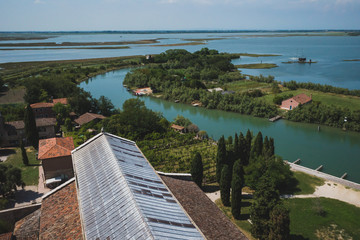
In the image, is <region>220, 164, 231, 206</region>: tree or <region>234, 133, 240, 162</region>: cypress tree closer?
<region>220, 164, 231, 206</region>: tree

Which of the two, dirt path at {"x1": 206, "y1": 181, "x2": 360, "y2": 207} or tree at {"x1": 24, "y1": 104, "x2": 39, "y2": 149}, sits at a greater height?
tree at {"x1": 24, "y1": 104, "x2": 39, "y2": 149}

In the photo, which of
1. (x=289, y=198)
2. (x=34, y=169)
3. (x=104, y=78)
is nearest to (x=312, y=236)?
(x=289, y=198)

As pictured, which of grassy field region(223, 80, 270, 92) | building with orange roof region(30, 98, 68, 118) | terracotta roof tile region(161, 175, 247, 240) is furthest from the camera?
grassy field region(223, 80, 270, 92)

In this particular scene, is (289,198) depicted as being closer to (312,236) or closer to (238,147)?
(312,236)

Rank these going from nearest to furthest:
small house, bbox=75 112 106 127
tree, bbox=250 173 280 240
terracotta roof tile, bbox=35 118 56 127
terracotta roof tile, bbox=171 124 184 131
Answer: tree, bbox=250 173 280 240, terracotta roof tile, bbox=35 118 56 127, terracotta roof tile, bbox=171 124 184 131, small house, bbox=75 112 106 127

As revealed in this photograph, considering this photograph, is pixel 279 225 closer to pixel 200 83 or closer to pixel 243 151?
pixel 243 151

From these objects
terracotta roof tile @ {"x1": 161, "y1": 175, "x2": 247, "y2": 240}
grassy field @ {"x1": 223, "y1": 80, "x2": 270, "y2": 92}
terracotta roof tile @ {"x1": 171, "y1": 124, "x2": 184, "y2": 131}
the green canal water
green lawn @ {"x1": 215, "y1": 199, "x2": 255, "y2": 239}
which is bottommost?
the green canal water

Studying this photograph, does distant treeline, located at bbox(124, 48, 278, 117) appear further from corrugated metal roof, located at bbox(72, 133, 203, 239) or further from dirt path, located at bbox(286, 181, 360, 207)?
corrugated metal roof, located at bbox(72, 133, 203, 239)

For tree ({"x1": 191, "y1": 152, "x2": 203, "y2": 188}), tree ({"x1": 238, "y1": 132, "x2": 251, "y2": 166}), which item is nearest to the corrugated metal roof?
tree ({"x1": 191, "y1": 152, "x2": 203, "y2": 188})
